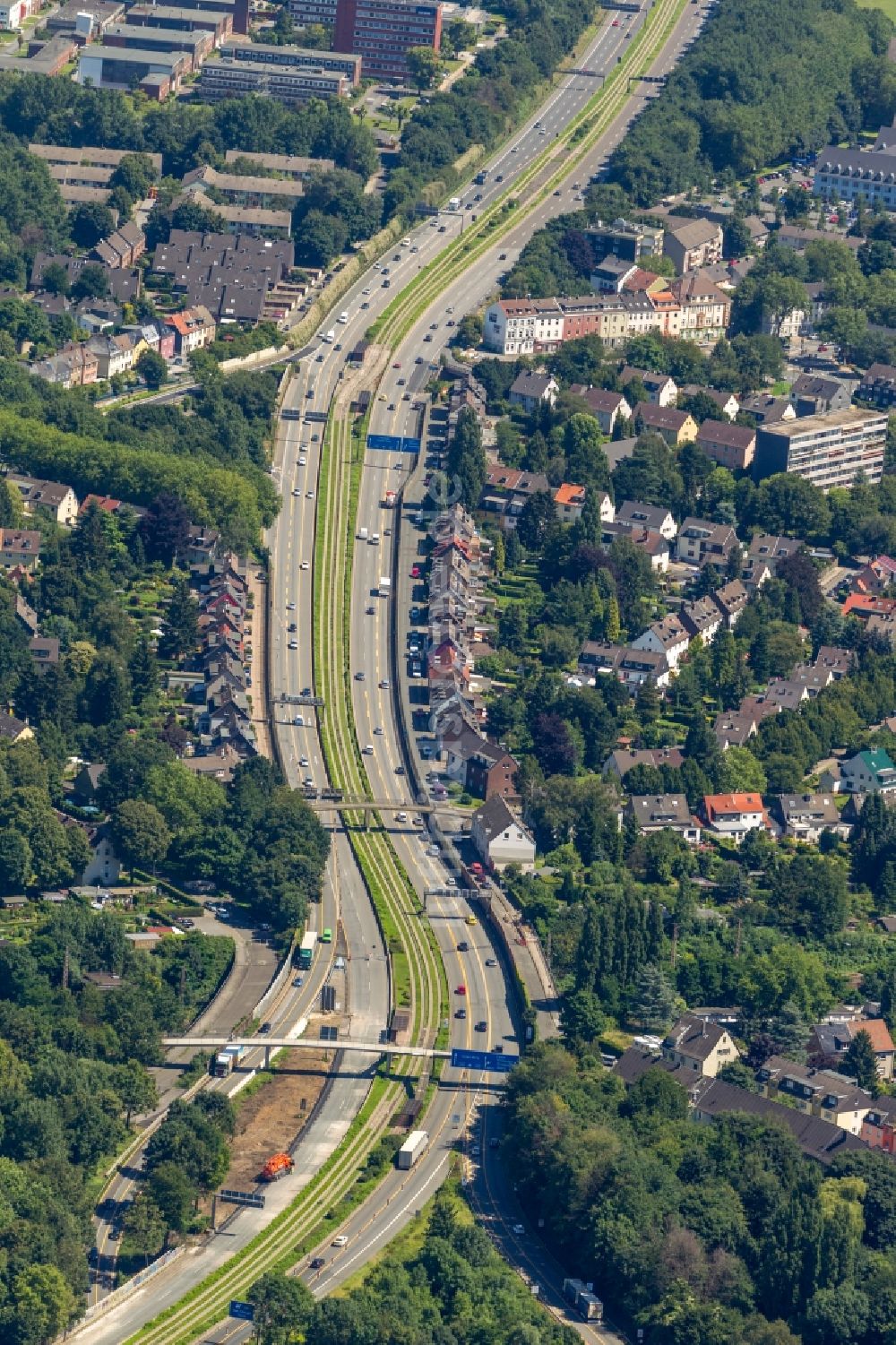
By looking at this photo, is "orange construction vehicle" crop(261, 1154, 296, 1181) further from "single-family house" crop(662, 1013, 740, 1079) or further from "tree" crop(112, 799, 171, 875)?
"tree" crop(112, 799, 171, 875)

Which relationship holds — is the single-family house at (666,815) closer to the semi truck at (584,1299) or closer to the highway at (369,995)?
the highway at (369,995)

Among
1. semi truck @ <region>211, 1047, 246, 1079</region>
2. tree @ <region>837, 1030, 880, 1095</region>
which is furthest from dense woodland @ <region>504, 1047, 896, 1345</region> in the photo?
semi truck @ <region>211, 1047, 246, 1079</region>

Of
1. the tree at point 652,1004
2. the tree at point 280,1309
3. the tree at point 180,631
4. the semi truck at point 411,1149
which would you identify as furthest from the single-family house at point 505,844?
the tree at point 280,1309

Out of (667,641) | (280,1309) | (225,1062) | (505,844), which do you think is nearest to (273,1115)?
(225,1062)

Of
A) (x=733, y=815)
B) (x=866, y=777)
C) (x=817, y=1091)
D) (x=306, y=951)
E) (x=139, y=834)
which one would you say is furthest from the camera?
(x=866, y=777)

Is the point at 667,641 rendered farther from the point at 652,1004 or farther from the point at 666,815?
the point at 652,1004

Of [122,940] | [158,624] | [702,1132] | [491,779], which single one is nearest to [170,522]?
[158,624]
